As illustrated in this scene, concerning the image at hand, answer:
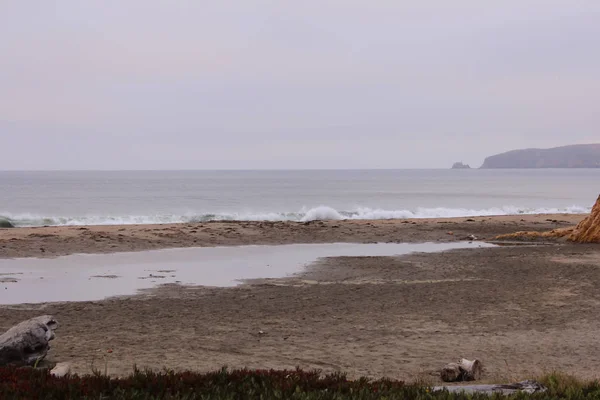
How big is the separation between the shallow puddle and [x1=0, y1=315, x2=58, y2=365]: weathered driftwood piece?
15.5 ft

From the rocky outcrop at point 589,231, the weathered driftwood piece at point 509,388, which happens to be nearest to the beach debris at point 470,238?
the rocky outcrop at point 589,231

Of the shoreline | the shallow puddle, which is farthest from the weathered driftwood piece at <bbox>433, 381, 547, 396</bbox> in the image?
the shoreline

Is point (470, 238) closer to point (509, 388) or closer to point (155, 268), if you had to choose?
point (155, 268)

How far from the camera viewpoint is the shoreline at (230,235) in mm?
21188

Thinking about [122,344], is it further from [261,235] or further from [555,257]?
[261,235]

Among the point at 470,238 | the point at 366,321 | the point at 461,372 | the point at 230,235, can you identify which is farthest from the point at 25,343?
the point at 470,238

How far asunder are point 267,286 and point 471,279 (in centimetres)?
509

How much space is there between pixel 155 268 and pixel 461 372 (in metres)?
11.6

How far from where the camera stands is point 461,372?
684 cm

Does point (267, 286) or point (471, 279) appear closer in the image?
point (267, 286)

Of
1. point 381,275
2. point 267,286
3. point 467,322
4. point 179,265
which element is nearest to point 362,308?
point 467,322

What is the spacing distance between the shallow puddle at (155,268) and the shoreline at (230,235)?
1444 mm

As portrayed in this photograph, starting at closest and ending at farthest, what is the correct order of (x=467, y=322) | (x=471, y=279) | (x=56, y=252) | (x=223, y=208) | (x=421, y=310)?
(x=467, y=322) < (x=421, y=310) < (x=471, y=279) < (x=56, y=252) < (x=223, y=208)

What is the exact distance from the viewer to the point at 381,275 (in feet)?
49.6
